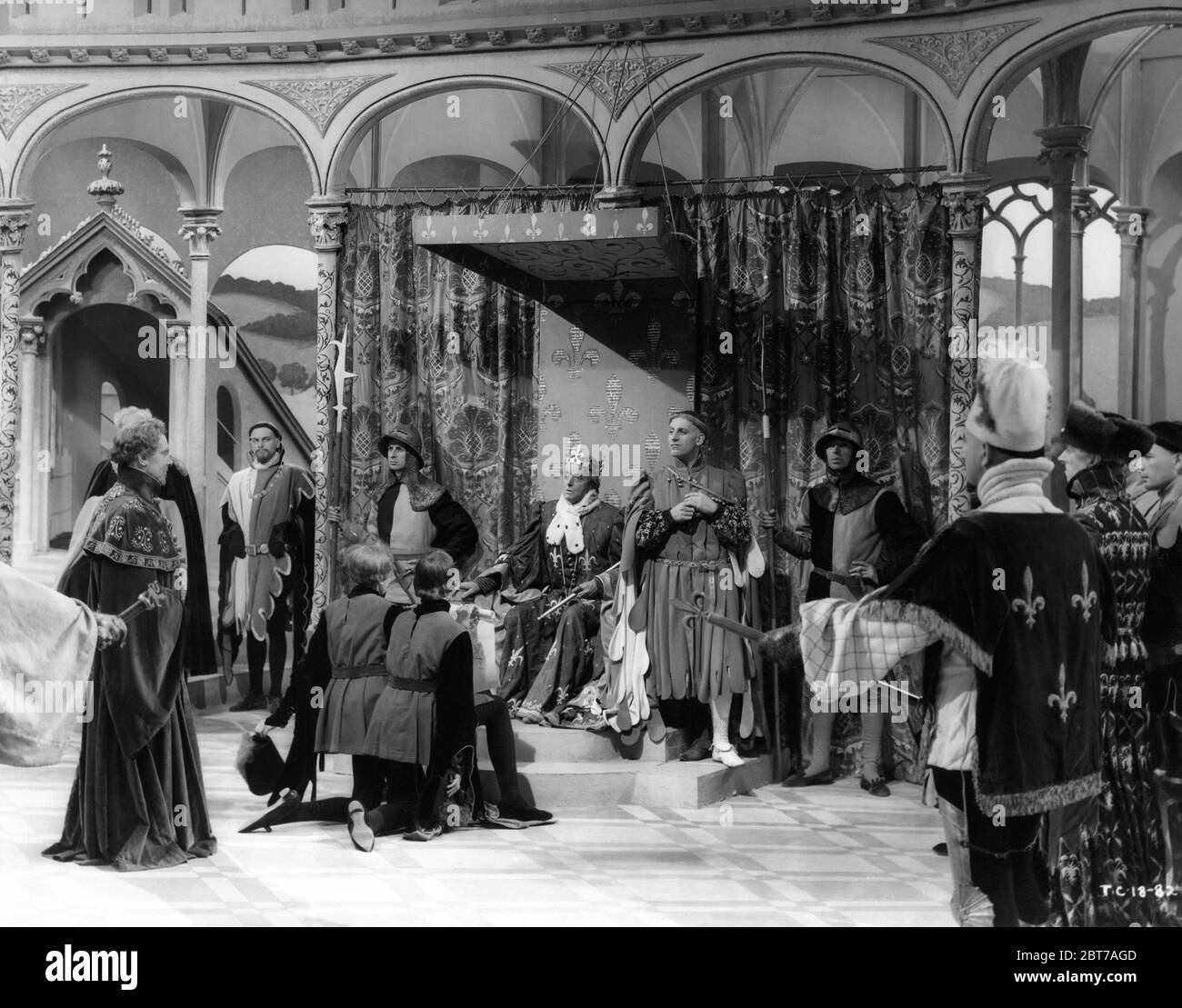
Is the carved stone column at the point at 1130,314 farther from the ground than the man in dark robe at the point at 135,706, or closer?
farther from the ground

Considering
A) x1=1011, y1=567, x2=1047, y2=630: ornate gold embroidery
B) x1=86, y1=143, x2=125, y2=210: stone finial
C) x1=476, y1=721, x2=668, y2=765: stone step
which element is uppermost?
x1=86, y1=143, x2=125, y2=210: stone finial

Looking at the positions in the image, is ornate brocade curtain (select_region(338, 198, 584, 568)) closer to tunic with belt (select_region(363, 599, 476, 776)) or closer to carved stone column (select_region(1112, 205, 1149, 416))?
tunic with belt (select_region(363, 599, 476, 776))

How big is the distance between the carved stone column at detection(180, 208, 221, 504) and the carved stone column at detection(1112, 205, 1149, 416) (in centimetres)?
613

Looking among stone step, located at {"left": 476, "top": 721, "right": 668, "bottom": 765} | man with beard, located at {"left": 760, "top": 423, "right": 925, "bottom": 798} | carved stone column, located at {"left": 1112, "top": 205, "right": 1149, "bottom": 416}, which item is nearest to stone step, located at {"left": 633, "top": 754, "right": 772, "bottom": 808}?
stone step, located at {"left": 476, "top": 721, "right": 668, "bottom": 765}

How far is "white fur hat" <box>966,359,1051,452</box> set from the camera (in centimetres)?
397

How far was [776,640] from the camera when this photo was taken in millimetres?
4094

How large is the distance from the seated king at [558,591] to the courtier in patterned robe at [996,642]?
3.43 m

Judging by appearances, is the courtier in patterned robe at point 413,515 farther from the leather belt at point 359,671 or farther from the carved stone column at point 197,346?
the carved stone column at point 197,346

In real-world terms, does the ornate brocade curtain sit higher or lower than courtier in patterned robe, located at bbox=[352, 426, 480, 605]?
higher

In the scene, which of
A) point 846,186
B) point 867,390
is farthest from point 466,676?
point 846,186

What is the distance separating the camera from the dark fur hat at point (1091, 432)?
4.79 m

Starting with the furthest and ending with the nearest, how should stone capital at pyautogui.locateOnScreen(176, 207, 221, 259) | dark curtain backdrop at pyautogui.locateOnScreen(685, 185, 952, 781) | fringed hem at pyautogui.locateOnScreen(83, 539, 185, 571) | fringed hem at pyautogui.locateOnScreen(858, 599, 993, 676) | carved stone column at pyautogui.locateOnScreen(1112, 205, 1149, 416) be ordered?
1. carved stone column at pyautogui.locateOnScreen(1112, 205, 1149, 416)
2. stone capital at pyautogui.locateOnScreen(176, 207, 221, 259)
3. dark curtain backdrop at pyautogui.locateOnScreen(685, 185, 952, 781)
4. fringed hem at pyautogui.locateOnScreen(83, 539, 185, 571)
5. fringed hem at pyautogui.locateOnScreen(858, 599, 993, 676)

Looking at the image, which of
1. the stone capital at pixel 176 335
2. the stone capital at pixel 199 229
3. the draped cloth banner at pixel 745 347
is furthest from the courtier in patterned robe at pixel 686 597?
the stone capital at pixel 199 229
